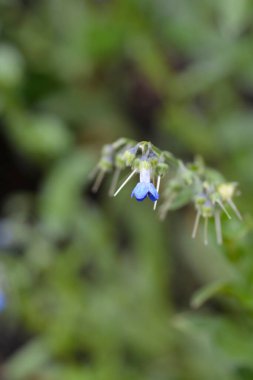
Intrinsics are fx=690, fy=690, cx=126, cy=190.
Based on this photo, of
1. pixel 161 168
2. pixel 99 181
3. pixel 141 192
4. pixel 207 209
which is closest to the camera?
pixel 141 192

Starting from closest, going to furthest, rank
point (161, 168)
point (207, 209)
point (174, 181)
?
point (161, 168) → point (207, 209) → point (174, 181)

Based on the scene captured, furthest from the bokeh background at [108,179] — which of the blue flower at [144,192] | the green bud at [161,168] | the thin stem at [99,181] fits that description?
the blue flower at [144,192]

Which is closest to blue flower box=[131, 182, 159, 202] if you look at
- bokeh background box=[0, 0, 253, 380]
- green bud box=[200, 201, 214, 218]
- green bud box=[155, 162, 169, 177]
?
green bud box=[155, 162, 169, 177]

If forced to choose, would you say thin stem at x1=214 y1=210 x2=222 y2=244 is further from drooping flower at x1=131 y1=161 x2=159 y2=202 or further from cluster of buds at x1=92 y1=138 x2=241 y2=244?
drooping flower at x1=131 y1=161 x2=159 y2=202

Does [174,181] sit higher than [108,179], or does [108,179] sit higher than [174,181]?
[108,179]

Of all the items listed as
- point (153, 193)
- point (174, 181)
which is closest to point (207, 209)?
point (174, 181)

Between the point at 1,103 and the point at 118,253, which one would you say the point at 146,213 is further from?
the point at 1,103

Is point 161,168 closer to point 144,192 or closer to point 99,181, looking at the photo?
point 144,192

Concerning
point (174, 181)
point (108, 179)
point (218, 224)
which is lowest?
point (218, 224)

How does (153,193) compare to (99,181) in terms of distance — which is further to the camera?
(99,181)
